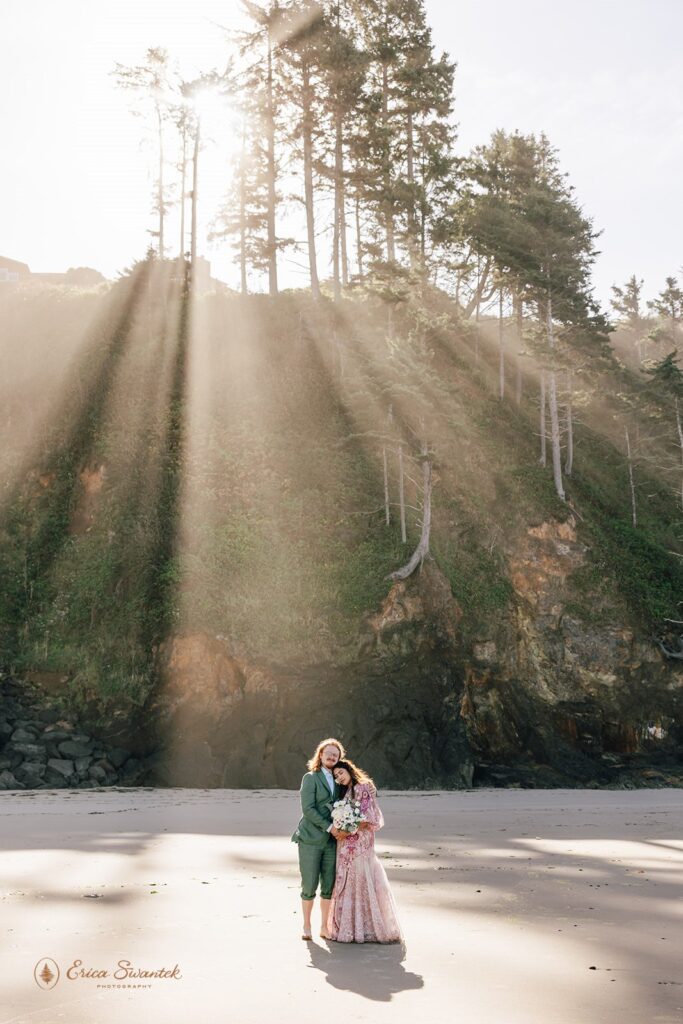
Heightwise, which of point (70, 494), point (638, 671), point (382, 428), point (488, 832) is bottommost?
point (488, 832)

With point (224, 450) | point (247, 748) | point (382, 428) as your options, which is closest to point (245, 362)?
point (224, 450)

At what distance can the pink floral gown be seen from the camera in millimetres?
8555

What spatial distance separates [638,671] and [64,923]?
27.2 m

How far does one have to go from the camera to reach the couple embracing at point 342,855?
28.3 ft

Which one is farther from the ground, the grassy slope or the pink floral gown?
the grassy slope

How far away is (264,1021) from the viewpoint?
20.1 feet

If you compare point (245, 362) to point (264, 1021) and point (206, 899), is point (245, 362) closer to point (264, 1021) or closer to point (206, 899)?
point (206, 899)

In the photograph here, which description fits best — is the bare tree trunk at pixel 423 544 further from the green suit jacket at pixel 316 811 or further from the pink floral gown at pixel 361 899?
the pink floral gown at pixel 361 899

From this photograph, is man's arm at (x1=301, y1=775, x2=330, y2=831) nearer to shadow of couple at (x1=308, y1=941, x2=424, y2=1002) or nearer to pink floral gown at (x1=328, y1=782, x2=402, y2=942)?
pink floral gown at (x1=328, y1=782, x2=402, y2=942)

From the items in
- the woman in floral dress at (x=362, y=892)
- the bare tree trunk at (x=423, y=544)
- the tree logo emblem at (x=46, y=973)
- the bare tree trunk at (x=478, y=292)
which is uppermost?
the bare tree trunk at (x=478, y=292)

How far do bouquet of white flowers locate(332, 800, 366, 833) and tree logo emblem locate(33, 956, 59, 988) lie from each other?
2771mm

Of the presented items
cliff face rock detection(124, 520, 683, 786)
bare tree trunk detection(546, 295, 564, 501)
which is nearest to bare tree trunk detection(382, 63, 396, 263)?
bare tree trunk detection(546, 295, 564, 501)

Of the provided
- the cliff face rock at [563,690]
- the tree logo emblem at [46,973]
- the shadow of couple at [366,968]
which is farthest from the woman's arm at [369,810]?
the cliff face rock at [563,690]

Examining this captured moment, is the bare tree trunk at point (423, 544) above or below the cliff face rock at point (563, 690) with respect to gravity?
above
